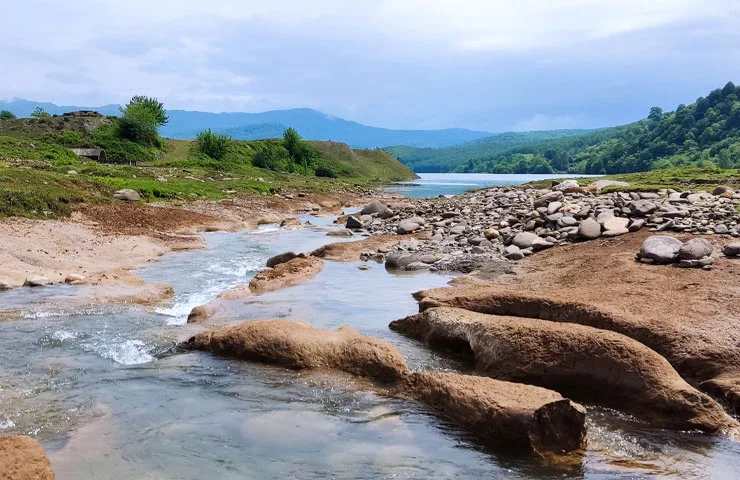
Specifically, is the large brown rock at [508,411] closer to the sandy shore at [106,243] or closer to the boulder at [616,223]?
the sandy shore at [106,243]

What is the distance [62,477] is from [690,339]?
908cm

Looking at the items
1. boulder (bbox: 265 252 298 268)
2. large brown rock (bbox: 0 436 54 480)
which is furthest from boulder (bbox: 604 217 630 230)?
large brown rock (bbox: 0 436 54 480)

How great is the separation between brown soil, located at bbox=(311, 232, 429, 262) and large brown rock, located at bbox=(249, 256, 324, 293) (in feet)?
7.68

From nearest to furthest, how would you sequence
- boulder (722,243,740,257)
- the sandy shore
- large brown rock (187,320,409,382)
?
large brown rock (187,320,409,382), boulder (722,243,740,257), the sandy shore

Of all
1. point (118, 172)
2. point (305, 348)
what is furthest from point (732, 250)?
point (118, 172)

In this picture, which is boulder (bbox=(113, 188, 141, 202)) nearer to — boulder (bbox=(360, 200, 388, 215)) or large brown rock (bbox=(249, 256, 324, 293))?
boulder (bbox=(360, 200, 388, 215))

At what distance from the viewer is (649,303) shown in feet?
36.2

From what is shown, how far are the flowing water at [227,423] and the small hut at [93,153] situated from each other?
70277 mm

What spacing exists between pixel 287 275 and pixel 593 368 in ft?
34.9

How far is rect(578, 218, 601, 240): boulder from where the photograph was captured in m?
19.4

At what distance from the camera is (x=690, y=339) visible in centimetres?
916

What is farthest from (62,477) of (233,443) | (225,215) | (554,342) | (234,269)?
(225,215)

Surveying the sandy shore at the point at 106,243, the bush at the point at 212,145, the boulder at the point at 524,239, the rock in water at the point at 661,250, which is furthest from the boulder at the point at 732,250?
the bush at the point at 212,145

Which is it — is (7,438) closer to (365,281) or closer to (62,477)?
(62,477)
